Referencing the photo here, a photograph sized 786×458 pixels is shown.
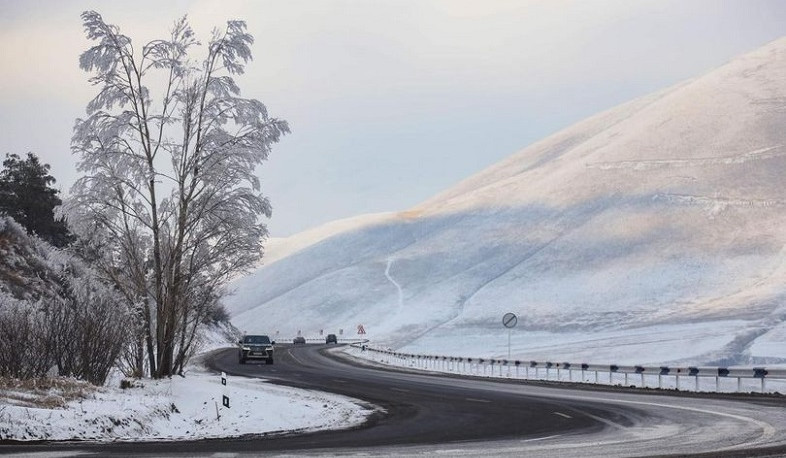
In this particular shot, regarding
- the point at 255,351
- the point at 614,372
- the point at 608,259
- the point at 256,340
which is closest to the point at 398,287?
the point at 608,259

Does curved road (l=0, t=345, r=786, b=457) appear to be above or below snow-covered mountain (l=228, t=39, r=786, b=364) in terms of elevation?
below

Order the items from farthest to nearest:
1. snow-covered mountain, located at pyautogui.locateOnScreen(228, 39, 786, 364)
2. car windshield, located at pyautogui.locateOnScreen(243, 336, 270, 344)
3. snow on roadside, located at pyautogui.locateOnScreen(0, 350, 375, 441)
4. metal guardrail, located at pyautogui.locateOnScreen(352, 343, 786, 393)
Result: 1. snow-covered mountain, located at pyautogui.locateOnScreen(228, 39, 786, 364)
2. car windshield, located at pyautogui.locateOnScreen(243, 336, 270, 344)
3. metal guardrail, located at pyautogui.locateOnScreen(352, 343, 786, 393)
4. snow on roadside, located at pyautogui.locateOnScreen(0, 350, 375, 441)

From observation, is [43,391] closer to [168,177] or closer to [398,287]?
[168,177]

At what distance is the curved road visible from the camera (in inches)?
664

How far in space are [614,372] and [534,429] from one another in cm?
3050

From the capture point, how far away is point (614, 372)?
51.0 meters

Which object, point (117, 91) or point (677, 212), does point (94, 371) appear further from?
point (677, 212)

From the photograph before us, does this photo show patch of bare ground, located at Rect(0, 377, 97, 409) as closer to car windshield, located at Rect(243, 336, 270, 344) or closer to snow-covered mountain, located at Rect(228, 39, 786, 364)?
car windshield, located at Rect(243, 336, 270, 344)

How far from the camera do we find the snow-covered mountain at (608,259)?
350 feet

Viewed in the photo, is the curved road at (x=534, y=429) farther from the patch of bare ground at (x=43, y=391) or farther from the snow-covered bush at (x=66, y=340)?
the snow-covered bush at (x=66, y=340)

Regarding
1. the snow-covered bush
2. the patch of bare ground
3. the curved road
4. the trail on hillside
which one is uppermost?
the trail on hillside

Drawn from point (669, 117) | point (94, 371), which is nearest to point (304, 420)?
point (94, 371)

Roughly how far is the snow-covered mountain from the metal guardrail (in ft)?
66.1

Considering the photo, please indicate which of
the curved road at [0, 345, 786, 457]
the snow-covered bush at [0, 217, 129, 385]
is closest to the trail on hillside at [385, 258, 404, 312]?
the curved road at [0, 345, 786, 457]
